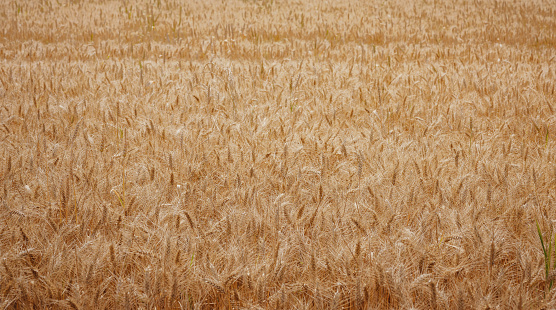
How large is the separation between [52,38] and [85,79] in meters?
4.28

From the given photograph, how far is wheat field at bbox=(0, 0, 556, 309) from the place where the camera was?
1359 millimetres

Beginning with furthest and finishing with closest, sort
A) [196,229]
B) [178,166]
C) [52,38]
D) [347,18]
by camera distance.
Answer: [347,18], [52,38], [178,166], [196,229]

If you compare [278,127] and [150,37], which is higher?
[150,37]

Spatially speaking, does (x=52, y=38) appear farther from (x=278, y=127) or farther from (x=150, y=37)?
(x=278, y=127)

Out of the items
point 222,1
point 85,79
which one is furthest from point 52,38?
point 222,1

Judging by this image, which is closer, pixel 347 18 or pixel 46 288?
pixel 46 288

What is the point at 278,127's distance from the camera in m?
2.93

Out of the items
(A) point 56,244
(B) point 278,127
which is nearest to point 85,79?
(B) point 278,127

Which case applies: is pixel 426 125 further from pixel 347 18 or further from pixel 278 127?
pixel 347 18

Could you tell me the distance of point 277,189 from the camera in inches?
80.7

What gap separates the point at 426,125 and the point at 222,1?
11.2 m

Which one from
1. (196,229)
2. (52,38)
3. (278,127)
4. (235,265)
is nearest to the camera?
(235,265)

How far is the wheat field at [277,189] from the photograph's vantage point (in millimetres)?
1359

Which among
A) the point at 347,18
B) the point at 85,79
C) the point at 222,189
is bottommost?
the point at 222,189
